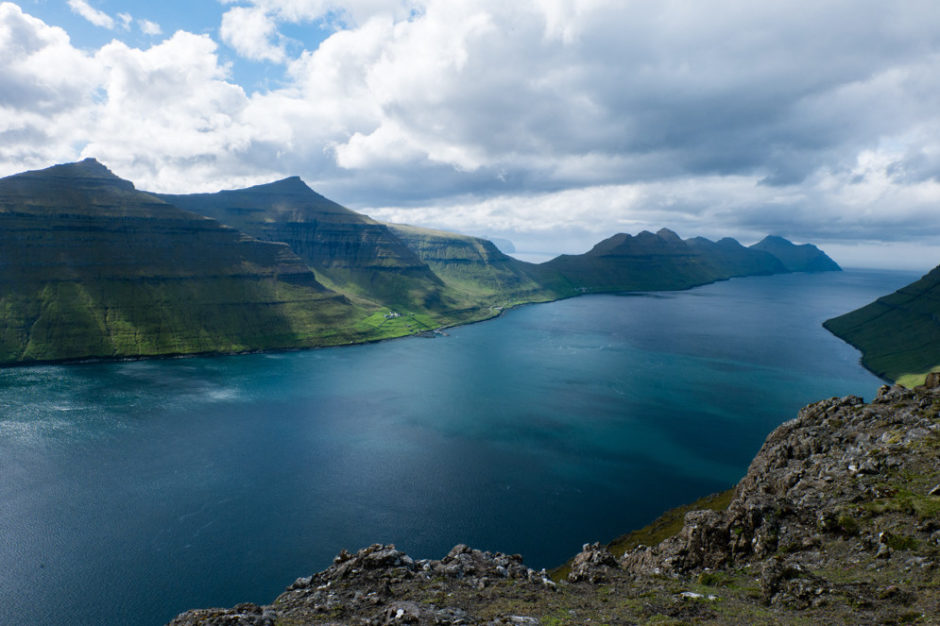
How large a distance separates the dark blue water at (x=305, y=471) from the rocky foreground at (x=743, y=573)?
4467 cm

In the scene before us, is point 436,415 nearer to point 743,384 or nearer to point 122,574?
point 122,574

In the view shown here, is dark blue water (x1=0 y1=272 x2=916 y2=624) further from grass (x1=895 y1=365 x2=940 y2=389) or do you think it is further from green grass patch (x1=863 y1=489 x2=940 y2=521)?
green grass patch (x1=863 y1=489 x2=940 y2=521)

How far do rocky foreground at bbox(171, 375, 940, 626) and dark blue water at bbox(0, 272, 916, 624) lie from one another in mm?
44668

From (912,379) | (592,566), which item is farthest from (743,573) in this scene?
(912,379)

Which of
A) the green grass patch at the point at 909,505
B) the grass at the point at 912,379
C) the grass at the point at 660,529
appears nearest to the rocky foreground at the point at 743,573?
the green grass patch at the point at 909,505

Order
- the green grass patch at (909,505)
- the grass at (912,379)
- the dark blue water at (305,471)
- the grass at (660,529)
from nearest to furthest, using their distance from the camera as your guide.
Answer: the green grass patch at (909,505) < the grass at (660,529) < the dark blue water at (305,471) < the grass at (912,379)

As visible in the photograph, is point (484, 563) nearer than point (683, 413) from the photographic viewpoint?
Yes

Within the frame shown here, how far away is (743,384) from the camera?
182 m

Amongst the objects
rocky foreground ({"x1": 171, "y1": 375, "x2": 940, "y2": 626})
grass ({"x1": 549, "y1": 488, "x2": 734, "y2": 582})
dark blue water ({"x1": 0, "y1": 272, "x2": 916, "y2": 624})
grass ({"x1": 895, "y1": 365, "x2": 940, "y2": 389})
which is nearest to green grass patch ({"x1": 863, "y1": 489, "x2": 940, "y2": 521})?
rocky foreground ({"x1": 171, "y1": 375, "x2": 940, "y2": 626})

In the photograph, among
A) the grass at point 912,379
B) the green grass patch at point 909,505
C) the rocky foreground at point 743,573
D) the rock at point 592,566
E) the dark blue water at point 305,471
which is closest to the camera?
the rocky foreground at point 743,573

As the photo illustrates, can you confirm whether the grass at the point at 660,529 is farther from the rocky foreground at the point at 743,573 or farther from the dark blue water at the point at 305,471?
the rocky foreground at the point at 743,573

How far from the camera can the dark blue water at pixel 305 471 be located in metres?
76.8

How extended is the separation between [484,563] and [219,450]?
4197 inches


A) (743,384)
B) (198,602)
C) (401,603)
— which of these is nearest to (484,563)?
(401,603)
